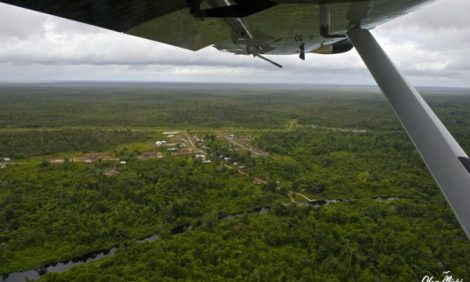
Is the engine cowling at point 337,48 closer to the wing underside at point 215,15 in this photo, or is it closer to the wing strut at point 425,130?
the wing underside at point 215,15

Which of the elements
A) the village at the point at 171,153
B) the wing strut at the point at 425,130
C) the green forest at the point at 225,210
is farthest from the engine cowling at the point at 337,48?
the village at the point at 171,153

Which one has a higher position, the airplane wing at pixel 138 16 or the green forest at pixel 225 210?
the airplane wing at pixel 138 16

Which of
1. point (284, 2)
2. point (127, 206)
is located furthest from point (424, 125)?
point (127, 206)

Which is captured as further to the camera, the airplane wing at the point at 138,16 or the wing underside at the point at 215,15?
the wing underside at the point at 215,15

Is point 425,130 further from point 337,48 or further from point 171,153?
point 171,153

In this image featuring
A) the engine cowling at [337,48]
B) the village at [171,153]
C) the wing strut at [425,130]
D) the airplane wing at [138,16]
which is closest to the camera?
the airplane wing at [138,16]

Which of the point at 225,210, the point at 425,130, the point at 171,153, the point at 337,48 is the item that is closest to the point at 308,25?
the point at 425,130

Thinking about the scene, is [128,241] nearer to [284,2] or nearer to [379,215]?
[379,215]
